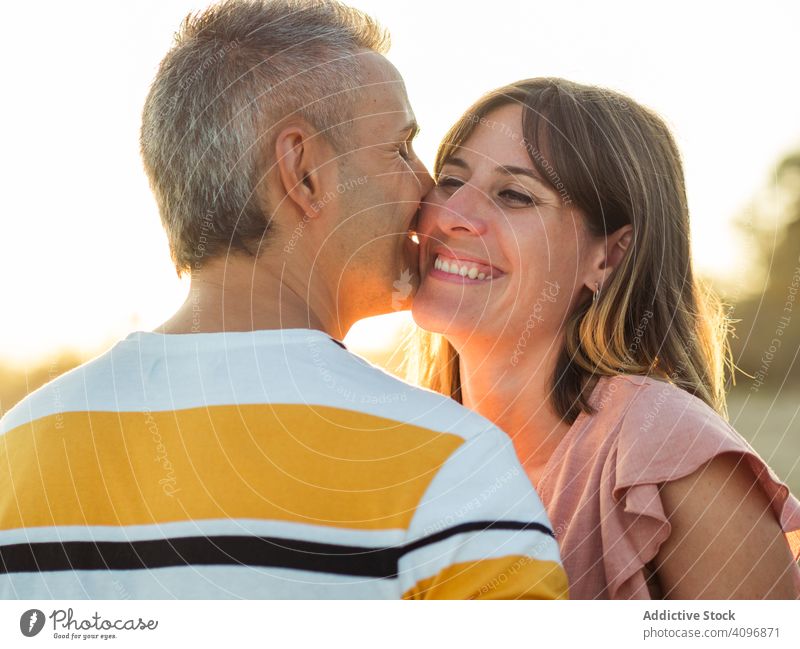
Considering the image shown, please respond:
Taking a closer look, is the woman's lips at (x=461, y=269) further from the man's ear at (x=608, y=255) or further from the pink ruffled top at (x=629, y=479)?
the pink ruffled top at (x=629, y=479)

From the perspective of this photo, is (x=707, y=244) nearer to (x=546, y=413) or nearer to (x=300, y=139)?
(x=546, y=413)

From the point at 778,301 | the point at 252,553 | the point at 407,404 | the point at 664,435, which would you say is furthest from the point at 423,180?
the point at 778,301

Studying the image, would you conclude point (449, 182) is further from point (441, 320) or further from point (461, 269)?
point (441, 320)

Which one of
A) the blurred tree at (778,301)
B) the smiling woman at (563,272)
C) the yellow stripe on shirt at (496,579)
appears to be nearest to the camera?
the yellow stripe on shirt at (496,579)

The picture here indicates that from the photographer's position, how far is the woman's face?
8.30 ft

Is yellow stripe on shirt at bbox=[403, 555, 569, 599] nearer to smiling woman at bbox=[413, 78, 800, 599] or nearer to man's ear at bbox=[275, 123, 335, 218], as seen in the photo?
man's ear at bbox=[275, 123, 335, 218]

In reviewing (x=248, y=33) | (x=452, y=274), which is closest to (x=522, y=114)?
(x=452, y=274)

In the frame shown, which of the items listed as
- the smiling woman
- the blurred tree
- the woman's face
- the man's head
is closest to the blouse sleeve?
the smiling woman

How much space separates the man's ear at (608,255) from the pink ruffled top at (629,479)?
379 mm

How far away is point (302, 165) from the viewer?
68.2 inches

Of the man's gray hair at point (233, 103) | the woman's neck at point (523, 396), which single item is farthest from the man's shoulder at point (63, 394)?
the woman's neck at point (523, 396)

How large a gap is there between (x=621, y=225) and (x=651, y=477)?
839 millimetres

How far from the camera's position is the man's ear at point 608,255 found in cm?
259
